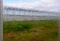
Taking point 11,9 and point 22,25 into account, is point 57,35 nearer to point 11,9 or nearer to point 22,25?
point 22,25

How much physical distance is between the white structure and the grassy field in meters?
0.05

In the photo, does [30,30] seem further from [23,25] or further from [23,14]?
[23,14]

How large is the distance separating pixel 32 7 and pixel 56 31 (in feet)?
1.58

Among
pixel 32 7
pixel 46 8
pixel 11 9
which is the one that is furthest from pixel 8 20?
pixel 46 8

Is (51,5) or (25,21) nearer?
(25,21)

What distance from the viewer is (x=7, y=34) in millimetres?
1297

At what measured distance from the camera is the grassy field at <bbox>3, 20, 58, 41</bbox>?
51.5 inches

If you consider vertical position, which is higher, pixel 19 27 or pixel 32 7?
pixel 32 7

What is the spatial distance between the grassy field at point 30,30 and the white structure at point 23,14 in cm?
5

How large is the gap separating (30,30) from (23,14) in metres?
0.22

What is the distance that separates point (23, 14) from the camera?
1.38m

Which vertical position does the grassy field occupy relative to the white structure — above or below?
below

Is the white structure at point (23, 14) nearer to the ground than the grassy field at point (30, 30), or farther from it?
farther from it

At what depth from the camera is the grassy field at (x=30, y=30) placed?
1.31 m
